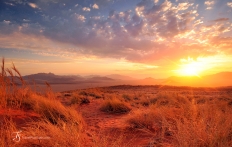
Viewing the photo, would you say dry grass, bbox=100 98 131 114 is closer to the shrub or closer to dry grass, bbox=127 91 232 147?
the shrub

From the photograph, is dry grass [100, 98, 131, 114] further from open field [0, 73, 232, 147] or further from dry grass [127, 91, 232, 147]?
dry grass [127, 91, 232, 147]

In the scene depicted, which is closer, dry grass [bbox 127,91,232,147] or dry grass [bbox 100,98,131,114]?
dry grass [bbox 127,91,232,147]

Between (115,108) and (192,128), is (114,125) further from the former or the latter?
(192,128)

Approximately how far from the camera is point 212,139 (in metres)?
2.26

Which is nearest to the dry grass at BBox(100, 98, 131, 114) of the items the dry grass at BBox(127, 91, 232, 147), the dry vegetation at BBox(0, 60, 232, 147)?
the dry vegetation at BBox(0, 60, 232, 147)

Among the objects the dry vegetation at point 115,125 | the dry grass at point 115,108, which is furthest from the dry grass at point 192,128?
the dry grass at point 115,108

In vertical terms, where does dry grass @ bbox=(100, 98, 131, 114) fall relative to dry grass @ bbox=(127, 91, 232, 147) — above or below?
below

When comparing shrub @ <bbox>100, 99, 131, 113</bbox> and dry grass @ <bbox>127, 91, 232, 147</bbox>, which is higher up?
dry grass @ <bbox>127, 91, 232, 147</bbox>

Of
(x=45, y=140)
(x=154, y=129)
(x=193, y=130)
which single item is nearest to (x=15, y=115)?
(x=45, y=140)

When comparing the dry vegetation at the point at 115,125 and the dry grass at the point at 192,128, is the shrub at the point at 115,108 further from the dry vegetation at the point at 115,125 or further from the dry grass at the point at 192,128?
the dry grass at the point at 192,128

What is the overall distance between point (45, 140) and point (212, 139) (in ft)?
8.20

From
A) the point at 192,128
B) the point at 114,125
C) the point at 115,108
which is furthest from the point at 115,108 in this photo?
the point at 192,128

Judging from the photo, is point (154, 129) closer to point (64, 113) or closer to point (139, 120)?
point (139, 120)

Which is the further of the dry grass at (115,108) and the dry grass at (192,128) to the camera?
the dry grass at (115,108)
